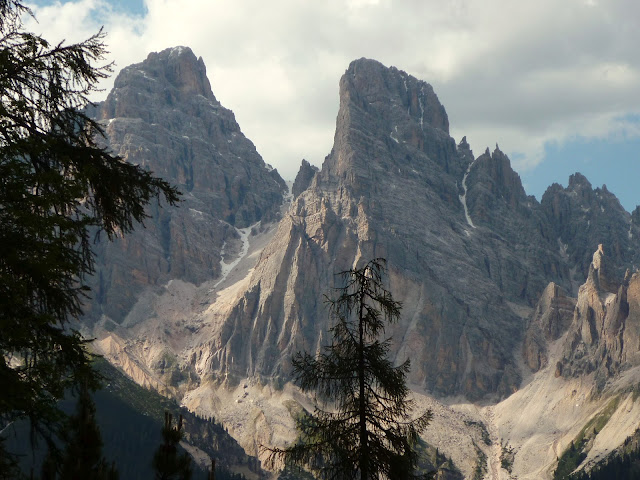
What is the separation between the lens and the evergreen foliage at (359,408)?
20.5 metres

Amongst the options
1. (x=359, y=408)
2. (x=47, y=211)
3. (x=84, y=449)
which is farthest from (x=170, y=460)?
(x=47, y=211)

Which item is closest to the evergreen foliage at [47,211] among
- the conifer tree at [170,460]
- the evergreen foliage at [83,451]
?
the evergreen foliage at [83,451]

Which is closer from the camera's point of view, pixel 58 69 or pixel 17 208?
pixel 17 208

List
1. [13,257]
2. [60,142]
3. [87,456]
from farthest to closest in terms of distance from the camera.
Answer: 1. [87,456]
2. [60,142]
3. [13,257]

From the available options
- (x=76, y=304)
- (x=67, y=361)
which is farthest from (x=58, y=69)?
(x=67, y=361)

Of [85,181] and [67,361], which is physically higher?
[85,181]

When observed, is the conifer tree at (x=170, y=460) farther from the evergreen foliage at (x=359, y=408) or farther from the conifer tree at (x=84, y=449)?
the evergreen foliage at (x=359, y=408)

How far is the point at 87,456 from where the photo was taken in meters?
20.4

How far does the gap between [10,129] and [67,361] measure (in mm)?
4261

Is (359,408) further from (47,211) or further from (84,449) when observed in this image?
(47,211)

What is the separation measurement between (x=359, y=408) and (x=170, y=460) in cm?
662

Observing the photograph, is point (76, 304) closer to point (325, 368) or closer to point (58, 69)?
point (58, 69)

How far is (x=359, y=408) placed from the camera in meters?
20.8

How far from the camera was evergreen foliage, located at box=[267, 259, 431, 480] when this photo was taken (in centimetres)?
2052
